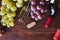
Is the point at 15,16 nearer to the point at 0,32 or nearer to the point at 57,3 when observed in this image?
the point at 0,32

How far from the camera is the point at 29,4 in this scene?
1.24 m

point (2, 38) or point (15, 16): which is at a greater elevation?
point (15, 16)

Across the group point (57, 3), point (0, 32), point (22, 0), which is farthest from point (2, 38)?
point (57, 3)

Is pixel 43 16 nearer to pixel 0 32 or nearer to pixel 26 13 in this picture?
pixel 26 13

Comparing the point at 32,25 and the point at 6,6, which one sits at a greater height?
the point at 6,6

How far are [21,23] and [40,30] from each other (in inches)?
4.8

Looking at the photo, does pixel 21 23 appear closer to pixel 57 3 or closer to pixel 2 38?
pixel 2 38

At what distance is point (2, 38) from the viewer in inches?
47.8

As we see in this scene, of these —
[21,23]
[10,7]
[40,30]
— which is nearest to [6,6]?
[10,7]

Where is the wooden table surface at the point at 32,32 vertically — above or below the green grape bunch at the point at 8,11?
below

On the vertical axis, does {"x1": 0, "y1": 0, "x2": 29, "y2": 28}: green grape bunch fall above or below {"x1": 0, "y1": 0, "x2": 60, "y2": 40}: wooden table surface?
above

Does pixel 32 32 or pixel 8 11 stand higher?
pixel 8 11

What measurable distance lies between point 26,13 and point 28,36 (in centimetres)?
14

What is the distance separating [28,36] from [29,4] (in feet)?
0.63
